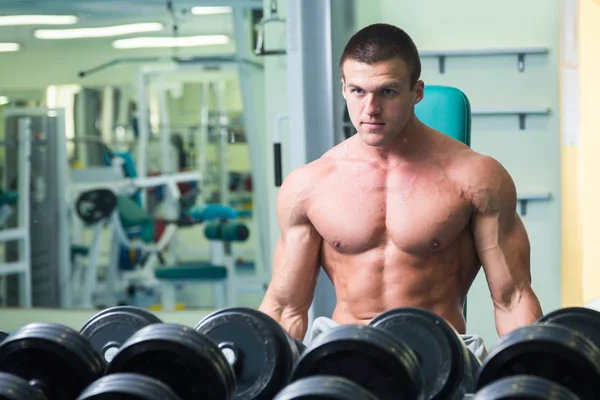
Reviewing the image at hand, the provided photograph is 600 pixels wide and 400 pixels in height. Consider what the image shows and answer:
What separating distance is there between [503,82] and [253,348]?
310cm

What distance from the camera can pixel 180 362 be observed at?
108 centimetres

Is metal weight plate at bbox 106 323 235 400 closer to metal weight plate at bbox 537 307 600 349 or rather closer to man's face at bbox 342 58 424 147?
metal weight plate at bbox 537 307 600 349

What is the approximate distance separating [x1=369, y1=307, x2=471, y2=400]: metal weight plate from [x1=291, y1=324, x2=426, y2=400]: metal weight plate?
2.3 inches

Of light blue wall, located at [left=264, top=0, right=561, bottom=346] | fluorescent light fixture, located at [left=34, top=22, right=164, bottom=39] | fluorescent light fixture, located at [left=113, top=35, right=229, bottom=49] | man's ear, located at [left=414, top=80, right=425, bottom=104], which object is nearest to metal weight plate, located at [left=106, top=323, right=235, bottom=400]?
man's ear, located at [left=414, top=80, right=425, bottom=104]

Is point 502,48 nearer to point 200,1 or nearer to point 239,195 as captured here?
point 200,1

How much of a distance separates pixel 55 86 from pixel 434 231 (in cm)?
466

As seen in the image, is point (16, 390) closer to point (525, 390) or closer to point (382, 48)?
point (525, 390)

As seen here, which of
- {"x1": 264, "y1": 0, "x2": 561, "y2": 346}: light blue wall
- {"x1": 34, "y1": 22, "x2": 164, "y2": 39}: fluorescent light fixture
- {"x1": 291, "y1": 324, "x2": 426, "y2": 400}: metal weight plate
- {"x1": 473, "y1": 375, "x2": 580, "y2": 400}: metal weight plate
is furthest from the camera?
{"x1": 34, "y1": 22, "x2": 164, "y2": 39}: fluorescent light fixture

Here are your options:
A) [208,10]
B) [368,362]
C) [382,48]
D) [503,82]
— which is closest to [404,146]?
[382,48]

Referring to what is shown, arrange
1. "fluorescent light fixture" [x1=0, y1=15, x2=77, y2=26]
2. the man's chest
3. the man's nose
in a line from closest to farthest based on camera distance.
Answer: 1. the man's nose
2. the man's chest
3. "fluorescent light fixture" [x1=0, y1=15, x2=77, y2=26]

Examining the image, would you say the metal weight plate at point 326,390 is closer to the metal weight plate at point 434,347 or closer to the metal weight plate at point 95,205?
the metal weight plate at point 434,347

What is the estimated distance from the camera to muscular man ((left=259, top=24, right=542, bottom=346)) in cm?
169

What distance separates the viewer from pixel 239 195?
22.0 ft

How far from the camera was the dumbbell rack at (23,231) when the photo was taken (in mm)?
4914
